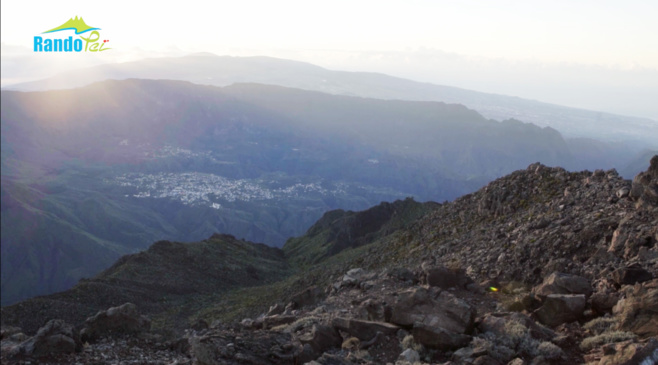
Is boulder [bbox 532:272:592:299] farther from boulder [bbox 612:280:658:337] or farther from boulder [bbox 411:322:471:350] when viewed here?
boulder [bbox 411:322:471:350]

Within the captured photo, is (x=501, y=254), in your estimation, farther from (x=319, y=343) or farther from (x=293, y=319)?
(x=319, y=343)

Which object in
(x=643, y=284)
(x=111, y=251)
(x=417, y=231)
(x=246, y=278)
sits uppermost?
(x=643, y=284)

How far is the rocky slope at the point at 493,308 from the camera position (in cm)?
1212

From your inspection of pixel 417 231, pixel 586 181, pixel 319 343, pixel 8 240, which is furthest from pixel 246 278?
pixel 8 240

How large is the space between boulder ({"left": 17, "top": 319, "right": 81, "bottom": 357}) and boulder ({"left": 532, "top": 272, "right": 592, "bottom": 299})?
1403 cm

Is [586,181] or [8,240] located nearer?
[586,181]

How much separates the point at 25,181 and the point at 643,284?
209194 mm

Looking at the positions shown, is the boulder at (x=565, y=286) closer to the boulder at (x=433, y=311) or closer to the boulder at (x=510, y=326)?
the boulder at (x=510, y=326)

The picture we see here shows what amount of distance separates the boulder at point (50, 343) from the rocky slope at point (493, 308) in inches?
1.4

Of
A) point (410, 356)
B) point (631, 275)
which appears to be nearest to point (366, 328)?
point (410, 356)

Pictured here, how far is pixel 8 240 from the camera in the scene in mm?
140500

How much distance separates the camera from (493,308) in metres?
16.3

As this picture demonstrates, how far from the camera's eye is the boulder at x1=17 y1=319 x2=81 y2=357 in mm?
16562

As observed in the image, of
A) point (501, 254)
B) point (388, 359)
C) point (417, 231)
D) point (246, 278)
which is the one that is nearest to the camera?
point (388, 359)
